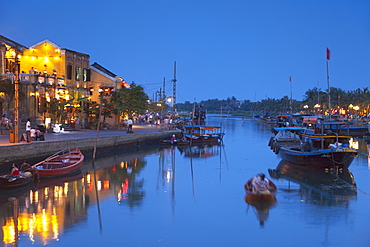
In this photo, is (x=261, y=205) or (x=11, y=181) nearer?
(x=261, y=205)

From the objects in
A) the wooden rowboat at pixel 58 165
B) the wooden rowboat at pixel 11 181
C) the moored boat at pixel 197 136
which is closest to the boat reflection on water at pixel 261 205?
the wooden rowboat at pixel 58 165

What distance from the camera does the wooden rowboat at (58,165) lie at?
960 inches

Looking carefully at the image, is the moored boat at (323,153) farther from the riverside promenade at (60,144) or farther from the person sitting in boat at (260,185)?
the riverside promenade at (60,144)

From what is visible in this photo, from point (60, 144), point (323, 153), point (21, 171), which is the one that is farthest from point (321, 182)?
point (60, 144)

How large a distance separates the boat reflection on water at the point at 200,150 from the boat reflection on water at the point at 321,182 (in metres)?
9.74

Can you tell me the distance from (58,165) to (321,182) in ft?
53.9

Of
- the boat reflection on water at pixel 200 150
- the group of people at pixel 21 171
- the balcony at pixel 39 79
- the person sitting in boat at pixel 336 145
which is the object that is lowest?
the boat reflection on water at pixel 200 150

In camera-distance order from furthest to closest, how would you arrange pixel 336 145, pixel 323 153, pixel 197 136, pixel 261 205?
1. pixel 197 136
2. pixel 336 145
3. pixel 323 153
4. pixel 261 205

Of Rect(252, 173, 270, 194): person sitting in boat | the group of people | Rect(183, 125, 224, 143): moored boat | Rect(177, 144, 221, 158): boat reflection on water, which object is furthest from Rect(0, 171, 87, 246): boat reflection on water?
Rect(183, 125, 224, 143): moored boat

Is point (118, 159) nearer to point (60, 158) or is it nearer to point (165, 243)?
point (60, 158)

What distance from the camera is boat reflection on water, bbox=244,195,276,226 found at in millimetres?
18309

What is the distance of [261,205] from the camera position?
20.0m

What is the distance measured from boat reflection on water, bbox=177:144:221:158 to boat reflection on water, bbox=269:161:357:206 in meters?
9.74

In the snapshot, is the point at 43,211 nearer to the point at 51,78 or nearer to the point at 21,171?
the point at 21,171
